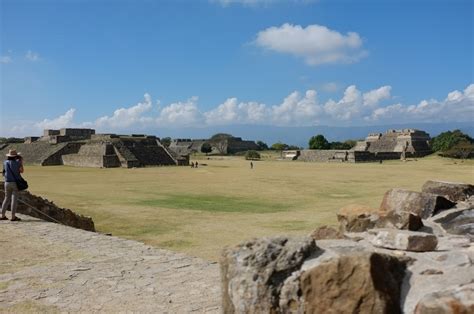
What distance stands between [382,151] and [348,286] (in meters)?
81.1

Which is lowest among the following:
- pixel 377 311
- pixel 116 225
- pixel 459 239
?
pixel 116 225

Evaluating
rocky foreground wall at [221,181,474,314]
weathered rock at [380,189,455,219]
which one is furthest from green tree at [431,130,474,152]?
rocky foreground wall at [221,181,474,314]

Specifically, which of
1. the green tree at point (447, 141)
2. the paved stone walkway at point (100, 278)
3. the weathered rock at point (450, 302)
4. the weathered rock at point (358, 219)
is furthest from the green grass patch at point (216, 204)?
the green tree at point (447, 141)

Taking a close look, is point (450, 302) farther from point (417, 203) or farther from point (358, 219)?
point (417, 203)

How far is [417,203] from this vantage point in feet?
16.1

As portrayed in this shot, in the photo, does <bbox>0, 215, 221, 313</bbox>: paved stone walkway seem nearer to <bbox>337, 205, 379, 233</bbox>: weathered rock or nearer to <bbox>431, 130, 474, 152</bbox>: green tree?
<bbox>337, 205, 379, 233</bbox>: weathered rock

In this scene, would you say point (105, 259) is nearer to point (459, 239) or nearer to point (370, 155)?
point (459, 239)

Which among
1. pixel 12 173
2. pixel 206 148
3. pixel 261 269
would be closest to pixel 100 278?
pixel 261 269

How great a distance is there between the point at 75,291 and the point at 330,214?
12.5 metres

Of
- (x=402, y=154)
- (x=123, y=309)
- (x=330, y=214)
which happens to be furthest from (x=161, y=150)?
(x=123, y=309)

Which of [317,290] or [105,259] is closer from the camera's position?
[317,290]

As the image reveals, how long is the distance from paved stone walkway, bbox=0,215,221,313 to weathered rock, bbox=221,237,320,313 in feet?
5.23

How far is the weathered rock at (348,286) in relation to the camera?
307cm

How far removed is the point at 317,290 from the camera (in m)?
3.21
